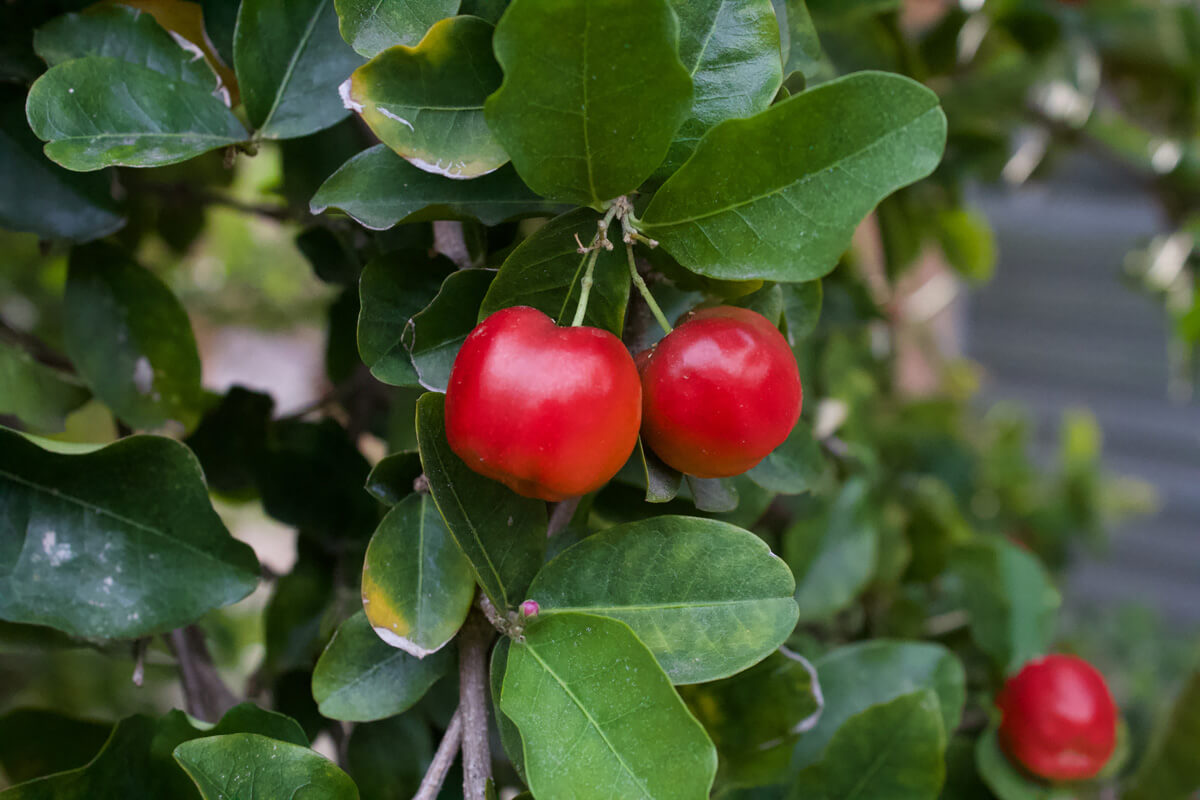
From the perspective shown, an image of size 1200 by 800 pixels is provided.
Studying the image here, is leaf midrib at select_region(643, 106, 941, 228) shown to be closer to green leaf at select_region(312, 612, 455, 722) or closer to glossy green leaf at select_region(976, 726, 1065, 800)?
green leaf at select_region(312, 612, 455, 722)

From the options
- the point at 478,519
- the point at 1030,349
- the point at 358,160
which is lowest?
the point at 1030,349

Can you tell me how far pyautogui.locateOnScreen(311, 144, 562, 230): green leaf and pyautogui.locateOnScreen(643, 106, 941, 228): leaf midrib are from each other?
0.23 ft

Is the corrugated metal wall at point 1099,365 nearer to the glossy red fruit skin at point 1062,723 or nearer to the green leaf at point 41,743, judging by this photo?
the glossy red fruit skin at point 1062,723

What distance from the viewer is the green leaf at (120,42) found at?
19.4 inches

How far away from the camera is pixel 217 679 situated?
24.8 inches

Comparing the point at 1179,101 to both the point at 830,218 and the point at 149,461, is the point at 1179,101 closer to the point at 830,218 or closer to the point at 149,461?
the point at 830,218

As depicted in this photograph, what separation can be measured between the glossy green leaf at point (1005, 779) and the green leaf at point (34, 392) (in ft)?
2.40

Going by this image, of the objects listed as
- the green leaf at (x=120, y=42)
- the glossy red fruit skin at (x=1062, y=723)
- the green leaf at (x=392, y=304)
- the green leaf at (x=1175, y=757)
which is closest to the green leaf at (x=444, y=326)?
the green leaf at (x=392, y=304)

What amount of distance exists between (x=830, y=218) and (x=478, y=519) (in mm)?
213

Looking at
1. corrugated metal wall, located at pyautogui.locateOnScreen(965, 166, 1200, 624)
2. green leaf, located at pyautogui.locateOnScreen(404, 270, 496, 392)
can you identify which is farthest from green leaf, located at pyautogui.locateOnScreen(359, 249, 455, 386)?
corrugated metal wall, located at pyautogui.locateOnScreen(965, 166, 1200, 624)

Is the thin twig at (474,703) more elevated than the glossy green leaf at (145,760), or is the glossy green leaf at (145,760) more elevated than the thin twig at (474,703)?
the thin twig at (474,703)

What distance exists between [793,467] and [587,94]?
0.27 m

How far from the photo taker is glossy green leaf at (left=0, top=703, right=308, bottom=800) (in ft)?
1.46

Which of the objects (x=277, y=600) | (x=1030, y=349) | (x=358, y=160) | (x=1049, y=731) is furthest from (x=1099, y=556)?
(x=1030, y=349)
